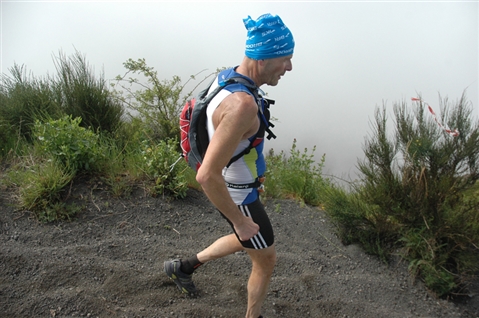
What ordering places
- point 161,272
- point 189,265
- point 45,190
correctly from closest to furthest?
point 189,265, point 161,272, point 45,190

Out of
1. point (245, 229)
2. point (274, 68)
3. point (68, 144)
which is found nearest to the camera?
point (245, 229)

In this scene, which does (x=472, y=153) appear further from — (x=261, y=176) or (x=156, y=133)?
(x=156, y=133)

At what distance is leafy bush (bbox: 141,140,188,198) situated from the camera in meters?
4.42

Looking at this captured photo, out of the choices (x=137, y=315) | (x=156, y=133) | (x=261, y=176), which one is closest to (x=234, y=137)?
(x=261, y=176)

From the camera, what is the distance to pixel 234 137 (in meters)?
2.12

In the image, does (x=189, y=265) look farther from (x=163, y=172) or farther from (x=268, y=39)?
(x=268, y=39)

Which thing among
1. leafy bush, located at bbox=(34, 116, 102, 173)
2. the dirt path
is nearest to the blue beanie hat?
the dirt path

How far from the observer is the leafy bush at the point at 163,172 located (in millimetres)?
4422

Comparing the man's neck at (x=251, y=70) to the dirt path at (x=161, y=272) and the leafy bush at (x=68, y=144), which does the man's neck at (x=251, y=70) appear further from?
the leafy bush at (x=68, y=144)

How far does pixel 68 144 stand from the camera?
4.23m

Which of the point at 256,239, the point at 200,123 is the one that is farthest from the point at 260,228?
the point at 200,123

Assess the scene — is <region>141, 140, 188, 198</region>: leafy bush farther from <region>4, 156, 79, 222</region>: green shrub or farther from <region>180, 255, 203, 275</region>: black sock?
<region>180, 255, 203, 275</region>: black sock

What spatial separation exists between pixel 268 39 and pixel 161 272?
6.84ft

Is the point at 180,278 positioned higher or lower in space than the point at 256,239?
lower
